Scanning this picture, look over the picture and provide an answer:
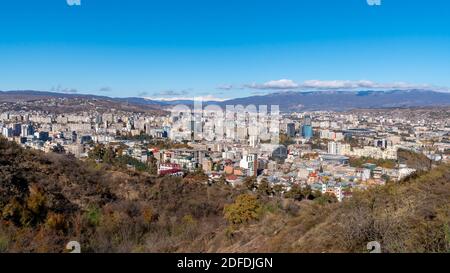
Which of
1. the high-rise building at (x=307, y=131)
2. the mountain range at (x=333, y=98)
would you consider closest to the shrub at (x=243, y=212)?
the high-rise building at (x=307, y=131)

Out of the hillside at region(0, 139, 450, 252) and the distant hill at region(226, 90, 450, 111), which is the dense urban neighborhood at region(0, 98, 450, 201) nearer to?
the distant hill at region(226, 90, 450, 111)

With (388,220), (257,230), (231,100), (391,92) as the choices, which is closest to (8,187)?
(257,230)

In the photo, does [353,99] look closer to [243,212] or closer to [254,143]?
[254,143]

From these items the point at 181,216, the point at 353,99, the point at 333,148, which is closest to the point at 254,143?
the point at 333,148

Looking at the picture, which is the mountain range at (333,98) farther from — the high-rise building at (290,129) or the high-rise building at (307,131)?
the high-rise building at (290,129)
